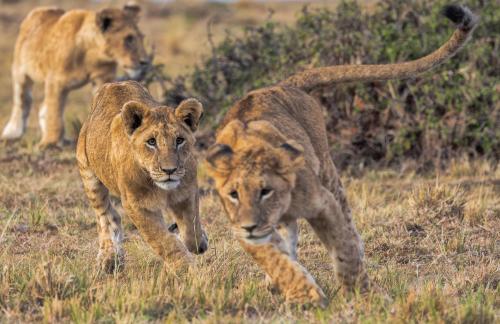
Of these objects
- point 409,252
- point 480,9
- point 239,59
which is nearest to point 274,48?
point 239,59

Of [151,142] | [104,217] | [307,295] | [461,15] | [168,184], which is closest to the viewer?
[307,295]

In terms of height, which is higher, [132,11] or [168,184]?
[168,184]

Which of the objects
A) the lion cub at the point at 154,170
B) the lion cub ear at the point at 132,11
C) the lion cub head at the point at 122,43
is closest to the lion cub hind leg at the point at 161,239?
the lion cub at the point at 154,170

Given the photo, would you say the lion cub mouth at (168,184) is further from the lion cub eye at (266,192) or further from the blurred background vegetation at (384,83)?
the blurred background vegetation at (384,83)

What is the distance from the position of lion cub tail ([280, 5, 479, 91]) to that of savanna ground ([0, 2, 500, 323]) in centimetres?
106

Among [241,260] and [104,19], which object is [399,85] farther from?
[241,260]

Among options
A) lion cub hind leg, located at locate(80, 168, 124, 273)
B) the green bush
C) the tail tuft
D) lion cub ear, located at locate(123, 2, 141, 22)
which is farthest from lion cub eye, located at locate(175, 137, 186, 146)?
lion cub ear, located at locate(123, 2, 141, 22)

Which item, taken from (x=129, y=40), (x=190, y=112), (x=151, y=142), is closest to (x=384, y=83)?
(x=129, y=40)

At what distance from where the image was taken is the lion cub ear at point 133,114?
470 centimetres

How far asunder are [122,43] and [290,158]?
5.85 metres

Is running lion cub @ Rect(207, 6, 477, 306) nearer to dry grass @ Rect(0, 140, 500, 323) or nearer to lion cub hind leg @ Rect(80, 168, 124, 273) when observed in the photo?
dry grass @ Rect(0, 140, 500, 323)

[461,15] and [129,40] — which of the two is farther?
[129,40]

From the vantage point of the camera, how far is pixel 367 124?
848 cm

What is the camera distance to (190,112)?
4.82 meters
